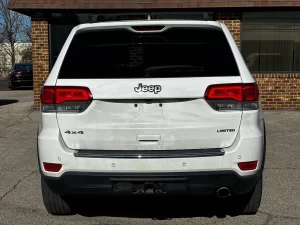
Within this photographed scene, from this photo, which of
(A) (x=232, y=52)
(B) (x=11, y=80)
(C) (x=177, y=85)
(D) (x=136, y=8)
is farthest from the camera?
(B) (x=11, y=80)

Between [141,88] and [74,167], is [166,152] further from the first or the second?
[74,167]

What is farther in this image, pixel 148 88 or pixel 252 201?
pixel 252 201

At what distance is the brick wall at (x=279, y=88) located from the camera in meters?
11.1

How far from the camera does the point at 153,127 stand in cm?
318

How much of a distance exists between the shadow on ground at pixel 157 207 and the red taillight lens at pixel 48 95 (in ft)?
4.32

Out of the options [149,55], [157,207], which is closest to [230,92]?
[149,55]

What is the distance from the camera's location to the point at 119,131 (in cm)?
319

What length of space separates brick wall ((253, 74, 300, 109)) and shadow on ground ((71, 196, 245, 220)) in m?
7.35

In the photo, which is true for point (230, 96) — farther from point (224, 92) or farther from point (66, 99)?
point (66, 99)

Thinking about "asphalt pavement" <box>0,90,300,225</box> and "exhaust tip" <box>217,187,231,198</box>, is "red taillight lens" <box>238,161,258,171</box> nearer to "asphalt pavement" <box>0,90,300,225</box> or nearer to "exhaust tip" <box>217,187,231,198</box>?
"exhaust tip" <box>217,187,231,198</box>

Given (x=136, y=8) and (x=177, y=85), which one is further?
(x=136, y=8)

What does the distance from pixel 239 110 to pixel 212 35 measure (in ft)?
2.40

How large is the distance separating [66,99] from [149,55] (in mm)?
771

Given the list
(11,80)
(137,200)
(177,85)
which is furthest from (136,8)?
(11,80)
